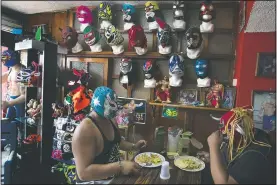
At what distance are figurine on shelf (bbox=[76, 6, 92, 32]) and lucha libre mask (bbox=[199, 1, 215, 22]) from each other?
0.39 m

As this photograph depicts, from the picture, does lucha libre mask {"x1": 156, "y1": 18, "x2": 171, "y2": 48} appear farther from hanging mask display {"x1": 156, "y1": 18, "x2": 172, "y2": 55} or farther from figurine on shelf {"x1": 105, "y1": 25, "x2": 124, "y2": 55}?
figurine on shelf {"x1": 105, "y1": 25, "x2": 124, "y2": 55}

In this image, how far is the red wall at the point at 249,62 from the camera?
24.6 inches

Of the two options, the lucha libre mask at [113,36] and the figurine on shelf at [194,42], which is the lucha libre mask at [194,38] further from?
the lucha libre mask at [113,36]

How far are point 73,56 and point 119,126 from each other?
0.31m

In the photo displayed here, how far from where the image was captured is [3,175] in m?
0.86

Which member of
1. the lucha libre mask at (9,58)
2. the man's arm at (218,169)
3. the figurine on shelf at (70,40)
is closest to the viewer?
the man's arm at (218,169)

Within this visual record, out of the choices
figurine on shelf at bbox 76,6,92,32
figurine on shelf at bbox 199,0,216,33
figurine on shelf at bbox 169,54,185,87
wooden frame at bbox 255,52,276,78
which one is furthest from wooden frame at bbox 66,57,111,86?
wooden frame at bbox 255,52,276,78

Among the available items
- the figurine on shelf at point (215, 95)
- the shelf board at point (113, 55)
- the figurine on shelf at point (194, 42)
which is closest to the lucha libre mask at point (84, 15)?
the shelf board at point (113, 55)

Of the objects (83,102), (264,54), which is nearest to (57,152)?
(83,102)

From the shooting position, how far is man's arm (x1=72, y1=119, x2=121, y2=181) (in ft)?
2.32

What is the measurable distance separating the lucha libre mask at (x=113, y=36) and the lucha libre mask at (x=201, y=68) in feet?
0.91

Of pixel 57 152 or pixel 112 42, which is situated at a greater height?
pixel 112 42


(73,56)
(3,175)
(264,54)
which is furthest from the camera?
(3,175)

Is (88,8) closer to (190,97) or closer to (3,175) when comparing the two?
(190,97)
